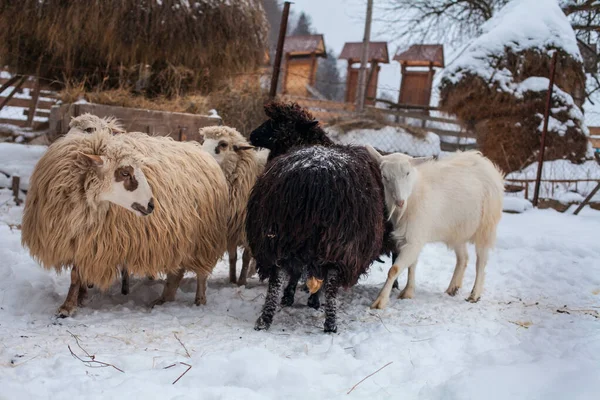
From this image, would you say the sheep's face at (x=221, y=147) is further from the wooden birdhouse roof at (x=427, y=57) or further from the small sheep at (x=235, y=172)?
the wooden birdhouse roof at (x=427, y=57)

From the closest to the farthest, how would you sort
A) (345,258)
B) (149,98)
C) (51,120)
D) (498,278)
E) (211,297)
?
1. (345,258)
2. (211,297)
3. (498,278)
4. (51,120)
5. (149,98)

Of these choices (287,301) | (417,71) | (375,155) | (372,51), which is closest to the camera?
(287,301)

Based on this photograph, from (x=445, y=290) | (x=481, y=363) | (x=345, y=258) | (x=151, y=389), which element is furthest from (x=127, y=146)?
A: (x=445, y=290)

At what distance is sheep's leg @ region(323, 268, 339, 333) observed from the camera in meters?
3.62

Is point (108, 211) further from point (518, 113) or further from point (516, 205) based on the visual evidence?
point (518, 113)

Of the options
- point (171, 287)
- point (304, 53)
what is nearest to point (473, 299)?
point (171, 287)

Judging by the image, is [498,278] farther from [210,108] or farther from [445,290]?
[210,108]

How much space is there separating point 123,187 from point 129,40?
485 centimetres

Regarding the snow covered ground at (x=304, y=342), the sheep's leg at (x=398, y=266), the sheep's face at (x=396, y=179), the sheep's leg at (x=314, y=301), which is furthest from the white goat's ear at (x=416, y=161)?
the sheep's leg at (x=314, y=301)

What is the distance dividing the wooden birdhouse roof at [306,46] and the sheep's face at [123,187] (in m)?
20.2

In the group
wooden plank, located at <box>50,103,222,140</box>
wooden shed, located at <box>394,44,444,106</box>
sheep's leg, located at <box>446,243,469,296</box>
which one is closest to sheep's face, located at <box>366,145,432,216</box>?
sheep's leg, located at <box>446,243,469,296</box>

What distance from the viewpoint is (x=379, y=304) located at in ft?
14.2

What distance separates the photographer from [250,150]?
5.22m

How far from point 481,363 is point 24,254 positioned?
4050 mm
